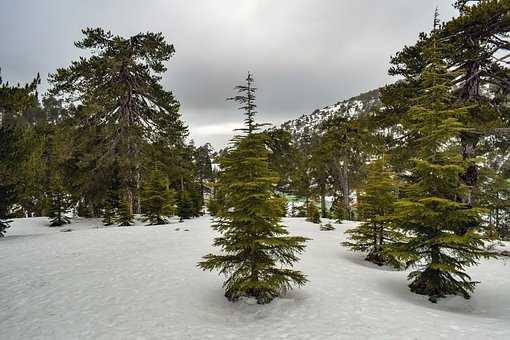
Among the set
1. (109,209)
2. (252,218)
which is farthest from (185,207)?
(252,218)

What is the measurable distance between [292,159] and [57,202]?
20.1 meters

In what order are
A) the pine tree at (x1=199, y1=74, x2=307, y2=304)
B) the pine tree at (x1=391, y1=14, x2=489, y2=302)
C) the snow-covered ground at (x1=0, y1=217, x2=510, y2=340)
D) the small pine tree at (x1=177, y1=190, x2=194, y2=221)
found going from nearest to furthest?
the snow-covered ground at (x1=0, y1=217, x2=510, y2=340), the pine tree at (x1=199, y1=74, x2=307, y2=304), the pine tree at (x1=391, y1=14, x2=489, y2=302), the small pine tree at (x1=177, y1=190, x2=194, y2=221)

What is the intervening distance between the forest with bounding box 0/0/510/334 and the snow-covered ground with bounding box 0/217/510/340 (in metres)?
0.68

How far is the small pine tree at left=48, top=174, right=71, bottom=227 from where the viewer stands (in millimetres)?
25828

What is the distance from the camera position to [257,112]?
8.05 meters

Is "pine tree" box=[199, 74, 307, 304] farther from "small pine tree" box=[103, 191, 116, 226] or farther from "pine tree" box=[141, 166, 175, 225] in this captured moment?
"small pine tree" box=[103, 191, 116, 226]

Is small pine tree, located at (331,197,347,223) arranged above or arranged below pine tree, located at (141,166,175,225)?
below

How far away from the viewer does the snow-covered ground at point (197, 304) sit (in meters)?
6.20

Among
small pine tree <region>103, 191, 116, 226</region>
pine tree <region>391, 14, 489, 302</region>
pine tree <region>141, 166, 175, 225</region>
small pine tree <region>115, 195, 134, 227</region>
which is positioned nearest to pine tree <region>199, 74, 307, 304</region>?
pine tree <region>391, 14, 489, 302</region>

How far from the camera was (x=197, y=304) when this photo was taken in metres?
7.84

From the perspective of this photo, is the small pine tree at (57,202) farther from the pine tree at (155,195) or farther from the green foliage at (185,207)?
the green foliage at (185,207)

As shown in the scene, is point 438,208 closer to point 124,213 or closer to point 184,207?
point 124,213

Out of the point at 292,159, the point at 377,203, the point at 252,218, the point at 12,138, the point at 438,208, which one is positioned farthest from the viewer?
the point at 292,159

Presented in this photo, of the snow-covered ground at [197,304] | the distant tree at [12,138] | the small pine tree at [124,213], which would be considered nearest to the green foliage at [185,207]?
the small pine tree at [124,213]
